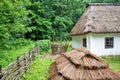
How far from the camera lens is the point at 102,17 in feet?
60.6

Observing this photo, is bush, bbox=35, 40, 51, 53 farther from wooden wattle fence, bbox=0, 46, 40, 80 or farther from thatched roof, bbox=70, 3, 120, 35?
wooden wattle fence, bbox=0, 46, 40, 80

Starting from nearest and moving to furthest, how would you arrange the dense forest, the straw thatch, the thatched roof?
the straw thatch → the thatched roof → the dense forest

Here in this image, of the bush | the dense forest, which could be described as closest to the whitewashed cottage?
the bush

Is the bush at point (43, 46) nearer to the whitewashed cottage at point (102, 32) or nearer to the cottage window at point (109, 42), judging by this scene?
the whitewashed cottage at point (102, 32)

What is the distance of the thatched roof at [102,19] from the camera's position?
17078 millimetres

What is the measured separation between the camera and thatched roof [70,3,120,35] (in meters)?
17.1

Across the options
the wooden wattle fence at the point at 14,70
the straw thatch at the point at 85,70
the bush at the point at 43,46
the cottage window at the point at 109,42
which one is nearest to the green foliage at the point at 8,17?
the wooden wattle fence at the point at 14,70

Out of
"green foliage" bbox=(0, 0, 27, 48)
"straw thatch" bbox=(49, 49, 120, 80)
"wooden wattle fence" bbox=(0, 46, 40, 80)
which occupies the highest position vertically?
"green foliage" bbox=(0, 0, 27, 48)

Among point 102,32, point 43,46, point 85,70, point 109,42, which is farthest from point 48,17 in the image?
point 85,70

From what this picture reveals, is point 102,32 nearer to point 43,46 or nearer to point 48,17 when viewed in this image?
point 43,46

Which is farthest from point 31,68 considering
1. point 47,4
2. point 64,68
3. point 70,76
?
point 47,4

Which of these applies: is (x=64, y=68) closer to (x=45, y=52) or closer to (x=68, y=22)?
(x=45, y=52)

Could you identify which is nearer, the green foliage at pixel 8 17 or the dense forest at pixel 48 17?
the green foliage at pixel 8 17

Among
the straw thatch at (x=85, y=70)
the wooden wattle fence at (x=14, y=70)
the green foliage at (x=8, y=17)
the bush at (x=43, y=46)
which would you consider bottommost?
the bush at (x=43, y=46)
